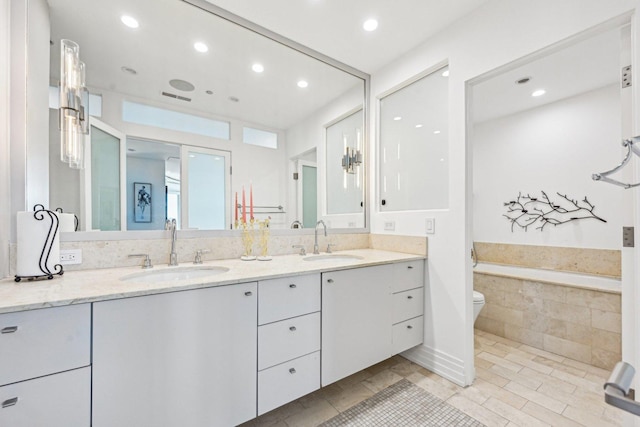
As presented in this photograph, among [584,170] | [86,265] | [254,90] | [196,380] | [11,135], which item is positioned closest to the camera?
[196,380]

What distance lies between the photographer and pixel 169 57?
184 centimetres

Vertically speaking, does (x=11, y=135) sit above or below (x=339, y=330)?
above

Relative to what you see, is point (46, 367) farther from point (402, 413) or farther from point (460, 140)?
point (460, 140)

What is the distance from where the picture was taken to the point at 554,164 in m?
3.03

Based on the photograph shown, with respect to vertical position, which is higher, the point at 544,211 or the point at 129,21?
the point at 129,21

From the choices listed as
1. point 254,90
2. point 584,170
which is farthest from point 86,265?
point 584,170

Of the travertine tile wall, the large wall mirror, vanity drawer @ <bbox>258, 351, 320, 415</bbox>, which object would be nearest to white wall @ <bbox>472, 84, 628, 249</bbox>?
the travertine tile wall

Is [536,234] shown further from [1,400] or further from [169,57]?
[1,400]

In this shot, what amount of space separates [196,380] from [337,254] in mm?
1395

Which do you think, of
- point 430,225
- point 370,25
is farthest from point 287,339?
point 370,25

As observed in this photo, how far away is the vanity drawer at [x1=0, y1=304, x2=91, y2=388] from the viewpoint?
0.89m

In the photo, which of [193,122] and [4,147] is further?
[193,122]

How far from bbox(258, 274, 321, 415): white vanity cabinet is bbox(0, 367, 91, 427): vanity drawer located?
0.68 meters

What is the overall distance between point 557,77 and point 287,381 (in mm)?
3468
